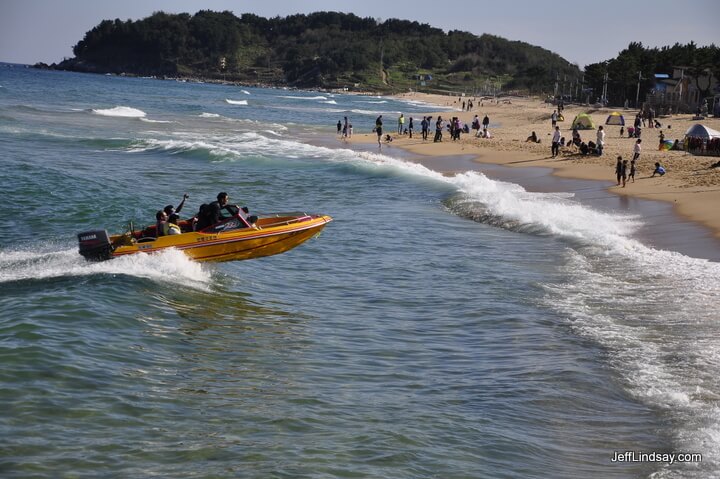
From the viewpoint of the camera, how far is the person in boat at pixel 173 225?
52.6ft

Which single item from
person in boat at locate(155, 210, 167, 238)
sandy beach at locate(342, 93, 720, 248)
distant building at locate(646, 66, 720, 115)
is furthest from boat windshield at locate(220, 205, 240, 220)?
distant building at locate(646, 66, 720, 115)

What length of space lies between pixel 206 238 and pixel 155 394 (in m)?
6.25

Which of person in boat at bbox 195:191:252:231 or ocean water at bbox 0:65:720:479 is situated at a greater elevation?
person in boat at bbox 195:191:252:231

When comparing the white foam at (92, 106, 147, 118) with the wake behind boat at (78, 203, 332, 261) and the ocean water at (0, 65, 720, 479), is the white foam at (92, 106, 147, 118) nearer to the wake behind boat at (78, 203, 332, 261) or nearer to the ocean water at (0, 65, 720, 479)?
the ocean water at (0, 65, 720, 479)

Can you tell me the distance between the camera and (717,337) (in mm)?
12594

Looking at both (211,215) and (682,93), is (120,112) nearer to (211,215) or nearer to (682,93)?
(682,93)

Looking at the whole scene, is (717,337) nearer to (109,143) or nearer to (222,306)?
(222,306)

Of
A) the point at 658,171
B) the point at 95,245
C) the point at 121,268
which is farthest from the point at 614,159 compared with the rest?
the point at 95,245

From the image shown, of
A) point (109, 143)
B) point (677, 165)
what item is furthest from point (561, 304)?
point (109, 143)

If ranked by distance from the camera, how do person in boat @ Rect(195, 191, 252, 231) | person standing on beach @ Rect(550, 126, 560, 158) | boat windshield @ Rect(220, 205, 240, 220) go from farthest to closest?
person standing on beach @ Rect(550, 126, 560, 158)
boat windshield @ Rect(220, 205, 240, 220)
person in boat @ Rect(195, 191, 252, 231)

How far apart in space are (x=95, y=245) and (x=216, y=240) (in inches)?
87.8

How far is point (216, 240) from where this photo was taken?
634 inches

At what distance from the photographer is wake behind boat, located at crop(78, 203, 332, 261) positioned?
51.9 feet

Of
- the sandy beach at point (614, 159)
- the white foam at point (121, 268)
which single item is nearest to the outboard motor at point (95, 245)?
the white foam at point (121, 268)
